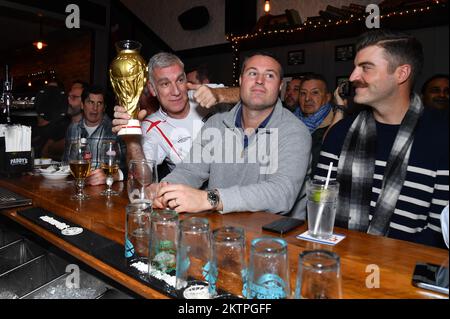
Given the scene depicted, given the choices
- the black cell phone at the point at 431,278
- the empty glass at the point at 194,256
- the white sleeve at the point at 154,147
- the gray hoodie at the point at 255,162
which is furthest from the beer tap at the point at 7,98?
the black cell phone at the point at 431,278

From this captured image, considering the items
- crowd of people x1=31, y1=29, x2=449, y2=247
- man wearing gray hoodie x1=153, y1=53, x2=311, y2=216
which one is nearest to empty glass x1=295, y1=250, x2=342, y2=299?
crowd of people x1=31, y1=29, x2=449, y2=247

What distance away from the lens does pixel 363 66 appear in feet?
5.59

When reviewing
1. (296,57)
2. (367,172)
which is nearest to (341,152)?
(367,172)

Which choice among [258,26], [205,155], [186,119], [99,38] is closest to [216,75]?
[258,26]

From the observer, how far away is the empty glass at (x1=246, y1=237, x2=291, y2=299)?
670mm

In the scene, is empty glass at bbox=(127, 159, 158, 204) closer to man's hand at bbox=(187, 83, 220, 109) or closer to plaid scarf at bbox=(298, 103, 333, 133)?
man's hand at bbox=(187, 83, 220, 109)

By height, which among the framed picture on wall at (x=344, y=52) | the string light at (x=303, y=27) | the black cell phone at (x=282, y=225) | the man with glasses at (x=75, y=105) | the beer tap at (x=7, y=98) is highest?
the string light at (x=303, y=27)

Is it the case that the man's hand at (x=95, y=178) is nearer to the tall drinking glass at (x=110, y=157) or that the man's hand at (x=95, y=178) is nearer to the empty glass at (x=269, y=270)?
the tall drinking glass at (x=110, y=157)

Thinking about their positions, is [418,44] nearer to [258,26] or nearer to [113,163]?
[113,163]

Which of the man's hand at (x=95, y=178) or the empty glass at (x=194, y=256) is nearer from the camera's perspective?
the empty glass at (x=194, y=256)

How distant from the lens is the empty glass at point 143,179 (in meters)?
1.31

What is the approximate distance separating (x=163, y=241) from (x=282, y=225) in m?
0.42

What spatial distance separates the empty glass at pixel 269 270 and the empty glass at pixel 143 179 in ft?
2.30
